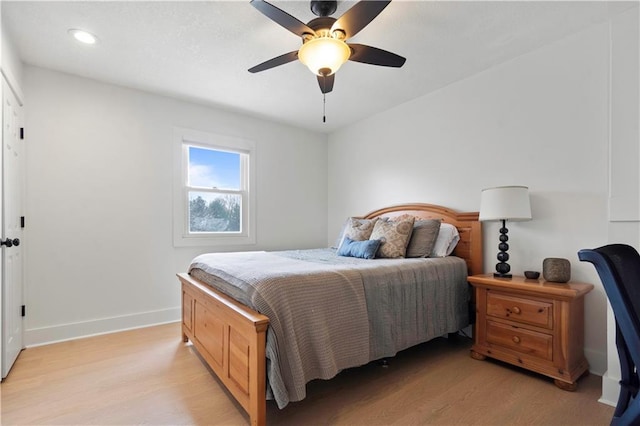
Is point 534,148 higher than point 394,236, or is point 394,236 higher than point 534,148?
point 534,148

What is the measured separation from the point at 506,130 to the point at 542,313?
1538 millimetres

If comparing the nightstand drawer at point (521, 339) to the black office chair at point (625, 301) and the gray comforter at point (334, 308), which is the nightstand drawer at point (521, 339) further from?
the black office chair at point (625, 301)

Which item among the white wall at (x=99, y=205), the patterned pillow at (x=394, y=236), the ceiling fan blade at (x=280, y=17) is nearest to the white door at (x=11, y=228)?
the white wall at (x=99, y=205)

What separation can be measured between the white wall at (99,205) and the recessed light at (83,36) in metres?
0.80

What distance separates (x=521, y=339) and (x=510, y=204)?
0.98 m

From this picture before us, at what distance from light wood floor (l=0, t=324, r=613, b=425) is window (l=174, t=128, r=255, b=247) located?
4.96 ft

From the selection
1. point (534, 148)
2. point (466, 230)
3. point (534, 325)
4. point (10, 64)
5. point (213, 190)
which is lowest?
point (534, 325)

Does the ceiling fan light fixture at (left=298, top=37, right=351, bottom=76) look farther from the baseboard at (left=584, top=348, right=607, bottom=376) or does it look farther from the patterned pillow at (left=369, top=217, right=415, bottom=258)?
the baseboard at (left=584, top=348, right=607, bottom=376)

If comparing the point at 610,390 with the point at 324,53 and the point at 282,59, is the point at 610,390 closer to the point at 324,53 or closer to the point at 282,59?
the point at 324,53

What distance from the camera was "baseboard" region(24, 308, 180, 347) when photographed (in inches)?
109

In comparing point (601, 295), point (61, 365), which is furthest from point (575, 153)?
point (61, 365)

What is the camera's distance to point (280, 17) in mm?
1732

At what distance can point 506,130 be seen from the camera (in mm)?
2742

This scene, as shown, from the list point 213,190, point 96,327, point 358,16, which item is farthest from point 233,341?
point 213,190
